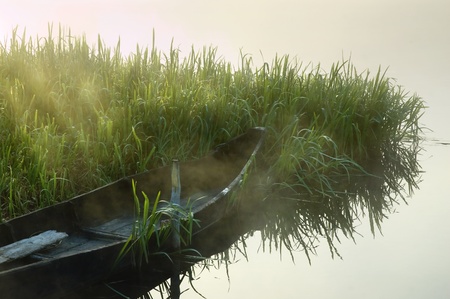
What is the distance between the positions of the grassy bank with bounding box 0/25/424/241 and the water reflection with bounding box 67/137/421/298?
97 mm

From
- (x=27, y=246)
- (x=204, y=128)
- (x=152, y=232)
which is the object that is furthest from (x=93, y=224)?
(x=204, y=128)

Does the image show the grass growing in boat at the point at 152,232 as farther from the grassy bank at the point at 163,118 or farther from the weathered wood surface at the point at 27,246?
the grassy bank at the point at 163,118

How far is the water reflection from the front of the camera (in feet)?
16.0

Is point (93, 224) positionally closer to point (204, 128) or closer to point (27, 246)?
point (27, 246)

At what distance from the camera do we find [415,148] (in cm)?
1099

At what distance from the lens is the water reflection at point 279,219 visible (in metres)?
4.88

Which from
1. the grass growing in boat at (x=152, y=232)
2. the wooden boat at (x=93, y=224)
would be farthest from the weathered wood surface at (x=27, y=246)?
the grass growing in boat at (x=152, y=232)

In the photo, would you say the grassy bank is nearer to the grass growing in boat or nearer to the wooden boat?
the wooden boat

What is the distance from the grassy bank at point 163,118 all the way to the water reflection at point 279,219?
97mm

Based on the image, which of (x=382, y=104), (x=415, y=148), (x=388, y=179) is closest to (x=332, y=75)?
(x=382, y=104)

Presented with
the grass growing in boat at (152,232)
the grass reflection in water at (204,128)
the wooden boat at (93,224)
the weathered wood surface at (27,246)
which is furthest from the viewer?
the grass reflection in water at (204,128)

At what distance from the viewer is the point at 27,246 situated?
460 cm

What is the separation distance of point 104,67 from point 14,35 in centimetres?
133

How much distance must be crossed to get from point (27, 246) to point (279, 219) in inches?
110
